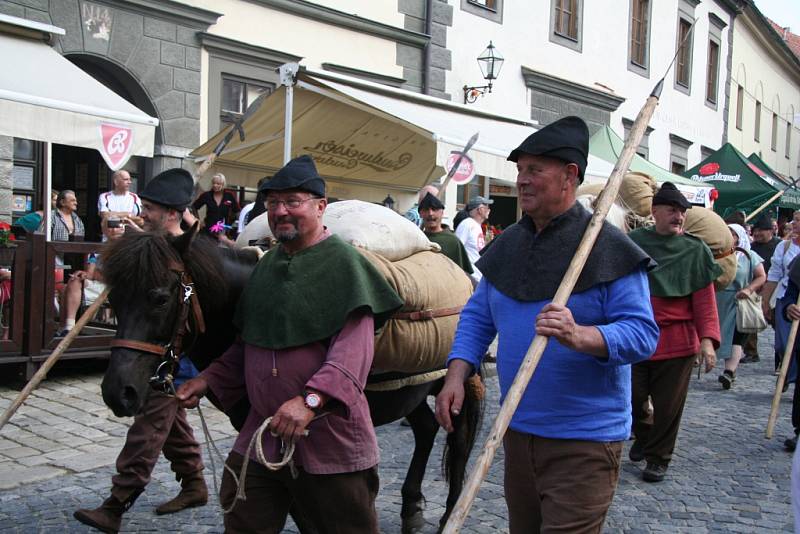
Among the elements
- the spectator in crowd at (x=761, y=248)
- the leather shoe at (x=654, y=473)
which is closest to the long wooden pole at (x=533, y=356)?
the leather shoe at (x=654, y=473)

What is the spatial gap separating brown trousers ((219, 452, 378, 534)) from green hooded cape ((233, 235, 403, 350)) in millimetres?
480

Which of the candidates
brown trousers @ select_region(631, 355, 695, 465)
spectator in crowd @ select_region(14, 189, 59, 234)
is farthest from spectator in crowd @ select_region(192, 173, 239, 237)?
brown trousers @ select_region(631, 355, 695, 465)

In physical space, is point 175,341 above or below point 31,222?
below

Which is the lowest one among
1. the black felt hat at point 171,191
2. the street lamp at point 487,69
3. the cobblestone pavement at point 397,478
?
the cobblestone pavement at point 397,478

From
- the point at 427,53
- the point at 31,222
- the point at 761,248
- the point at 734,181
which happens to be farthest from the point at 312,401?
the point at 734,181

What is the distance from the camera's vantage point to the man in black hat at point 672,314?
18.1 feet

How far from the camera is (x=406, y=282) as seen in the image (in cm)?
373

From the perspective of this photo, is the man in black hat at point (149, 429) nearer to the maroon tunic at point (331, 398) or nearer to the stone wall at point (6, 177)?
the maroon tunic at point (331, 398)

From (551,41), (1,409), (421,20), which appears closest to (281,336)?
(1,409)

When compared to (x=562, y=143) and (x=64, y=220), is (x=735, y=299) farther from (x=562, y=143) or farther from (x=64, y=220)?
(x=562, y=143)

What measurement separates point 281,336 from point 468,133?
7.12m

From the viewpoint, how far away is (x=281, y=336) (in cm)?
285

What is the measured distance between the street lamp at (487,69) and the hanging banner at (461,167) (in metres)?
6.41

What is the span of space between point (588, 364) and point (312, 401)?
890mm
